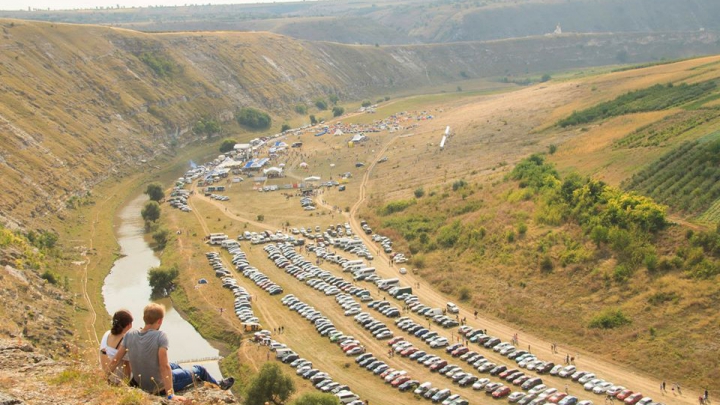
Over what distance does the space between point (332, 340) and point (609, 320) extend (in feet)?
61.3

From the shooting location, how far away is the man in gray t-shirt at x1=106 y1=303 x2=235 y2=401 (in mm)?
13008

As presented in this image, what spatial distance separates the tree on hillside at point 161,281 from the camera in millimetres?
62281

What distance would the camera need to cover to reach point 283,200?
9138 centimetres

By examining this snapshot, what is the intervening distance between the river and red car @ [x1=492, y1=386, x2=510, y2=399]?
1721 cm

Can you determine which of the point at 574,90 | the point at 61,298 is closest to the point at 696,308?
the point at 61,298

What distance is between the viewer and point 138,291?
63562mm

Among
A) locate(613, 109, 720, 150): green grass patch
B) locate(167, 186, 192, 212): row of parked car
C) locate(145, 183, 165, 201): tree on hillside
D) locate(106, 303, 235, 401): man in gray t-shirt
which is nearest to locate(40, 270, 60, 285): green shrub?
locate(167, 186, 192, 212): row of parked car

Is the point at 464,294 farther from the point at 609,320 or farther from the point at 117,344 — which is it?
the point at 117,344

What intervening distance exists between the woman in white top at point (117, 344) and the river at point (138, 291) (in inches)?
1330

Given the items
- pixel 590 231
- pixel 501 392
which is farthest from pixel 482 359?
pixel 590 231

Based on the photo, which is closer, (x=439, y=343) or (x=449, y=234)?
(x=439, y=343)

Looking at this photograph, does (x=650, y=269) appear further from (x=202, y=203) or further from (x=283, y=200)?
(x=202, y=203)

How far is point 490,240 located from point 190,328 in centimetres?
2675

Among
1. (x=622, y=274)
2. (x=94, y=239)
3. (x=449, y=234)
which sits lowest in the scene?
(x=622, y=274)
